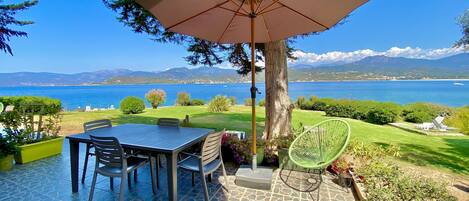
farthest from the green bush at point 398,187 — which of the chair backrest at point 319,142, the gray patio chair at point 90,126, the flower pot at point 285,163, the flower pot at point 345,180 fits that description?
the gray patio chair at point 90,126

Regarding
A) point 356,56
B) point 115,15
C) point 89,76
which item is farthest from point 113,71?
point 115,15

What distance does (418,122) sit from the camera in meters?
11.6

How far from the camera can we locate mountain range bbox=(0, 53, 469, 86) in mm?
71000

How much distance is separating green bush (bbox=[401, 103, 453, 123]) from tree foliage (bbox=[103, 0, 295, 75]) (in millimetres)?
10176

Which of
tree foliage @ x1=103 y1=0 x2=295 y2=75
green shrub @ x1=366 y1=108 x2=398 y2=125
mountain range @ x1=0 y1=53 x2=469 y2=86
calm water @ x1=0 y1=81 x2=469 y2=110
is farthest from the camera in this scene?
A: mountain range @ x1=0 y1=53 x2=469 y2=86

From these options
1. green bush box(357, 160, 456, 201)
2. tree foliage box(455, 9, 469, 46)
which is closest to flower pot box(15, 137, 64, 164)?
green bush box(357, 160, 456, 201)

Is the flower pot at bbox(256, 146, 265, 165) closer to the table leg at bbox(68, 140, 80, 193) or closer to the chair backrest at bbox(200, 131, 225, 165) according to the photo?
the chair backrest at bbox(200, 131, 225, 165)

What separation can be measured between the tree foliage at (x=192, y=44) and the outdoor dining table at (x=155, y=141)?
266 centimetres

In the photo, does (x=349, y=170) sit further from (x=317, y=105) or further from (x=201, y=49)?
(x=317, y=105)

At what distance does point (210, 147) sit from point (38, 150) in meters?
3.94

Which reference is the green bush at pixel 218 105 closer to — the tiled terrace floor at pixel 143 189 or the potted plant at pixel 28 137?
the potted plant at pixel 28 137

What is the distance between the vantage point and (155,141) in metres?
2.55

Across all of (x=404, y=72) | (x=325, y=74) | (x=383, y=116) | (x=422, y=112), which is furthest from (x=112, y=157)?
(x=404, y=72)

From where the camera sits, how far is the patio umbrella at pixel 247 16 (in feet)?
7.57
